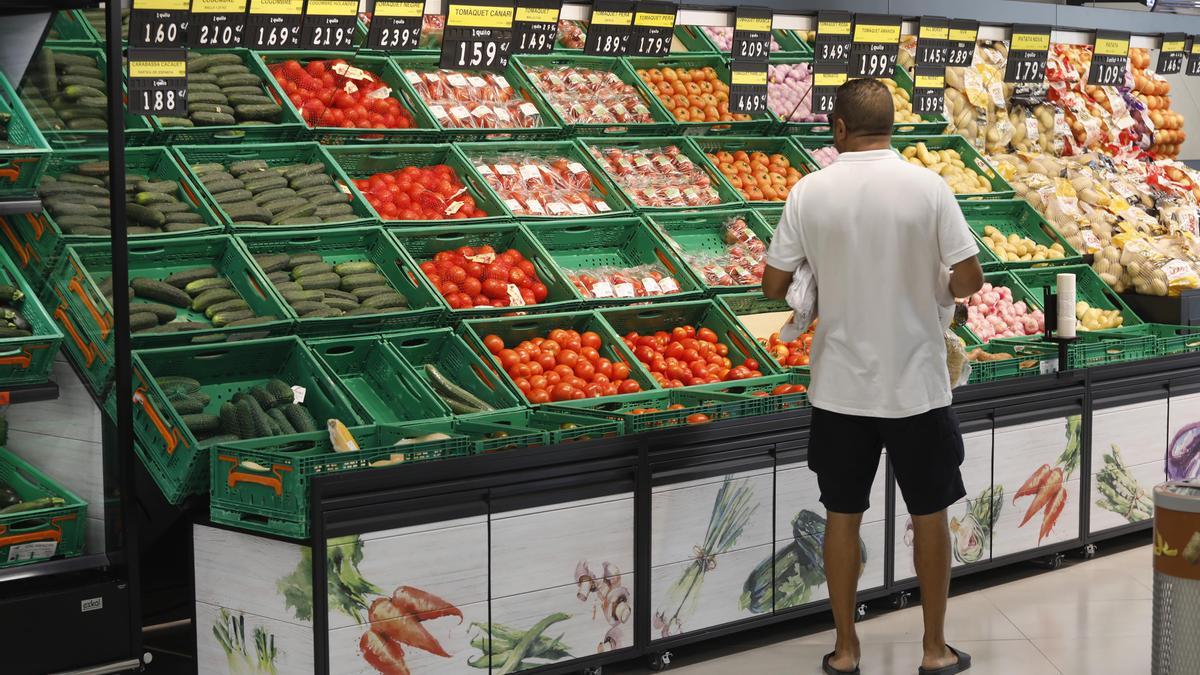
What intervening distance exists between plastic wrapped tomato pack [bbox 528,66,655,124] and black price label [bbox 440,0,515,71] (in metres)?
1.15

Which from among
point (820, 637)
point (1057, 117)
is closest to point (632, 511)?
point (820, 637)

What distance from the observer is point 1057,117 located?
8.78m

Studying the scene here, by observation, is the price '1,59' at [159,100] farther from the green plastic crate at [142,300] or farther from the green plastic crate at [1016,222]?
the green plastic crate at [1016,222]

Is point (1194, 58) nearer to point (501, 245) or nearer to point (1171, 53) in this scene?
point (1171, 53)

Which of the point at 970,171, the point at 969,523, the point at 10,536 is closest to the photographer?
the point at 10,536

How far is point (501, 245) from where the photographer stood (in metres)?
5.98

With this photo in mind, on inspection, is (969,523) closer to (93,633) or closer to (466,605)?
(466,605)

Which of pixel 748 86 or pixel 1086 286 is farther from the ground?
pixel 748 86

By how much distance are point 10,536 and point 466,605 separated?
1.38 meters

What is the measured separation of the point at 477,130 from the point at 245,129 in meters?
1.08

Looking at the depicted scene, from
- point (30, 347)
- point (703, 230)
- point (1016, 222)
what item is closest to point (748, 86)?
point (703, 230)

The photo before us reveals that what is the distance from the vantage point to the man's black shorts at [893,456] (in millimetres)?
4441

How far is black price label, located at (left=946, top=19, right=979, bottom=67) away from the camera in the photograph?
6.80 meters

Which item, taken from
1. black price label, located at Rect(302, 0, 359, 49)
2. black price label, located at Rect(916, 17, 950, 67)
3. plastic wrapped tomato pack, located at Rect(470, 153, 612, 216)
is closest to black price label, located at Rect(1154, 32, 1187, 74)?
black price label, located at Rect(916, 17, 950, 67)
